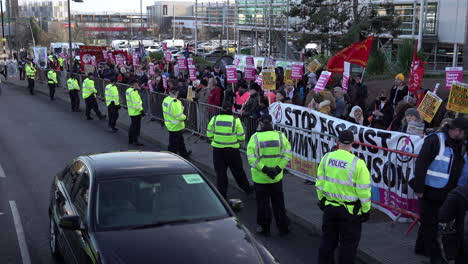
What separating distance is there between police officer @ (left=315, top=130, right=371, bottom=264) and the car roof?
152 centimetres

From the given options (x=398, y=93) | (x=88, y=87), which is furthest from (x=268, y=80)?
(x=88, y=87)

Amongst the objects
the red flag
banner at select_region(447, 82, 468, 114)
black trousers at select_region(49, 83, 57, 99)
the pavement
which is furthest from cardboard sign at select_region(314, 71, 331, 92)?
black trousers at select_region(49, 83, 57, 99)

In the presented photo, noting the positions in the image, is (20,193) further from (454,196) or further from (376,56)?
(376,56)

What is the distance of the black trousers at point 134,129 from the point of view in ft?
50.7

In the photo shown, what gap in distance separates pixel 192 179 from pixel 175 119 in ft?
23.5

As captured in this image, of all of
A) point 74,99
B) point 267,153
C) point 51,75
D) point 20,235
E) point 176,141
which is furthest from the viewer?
point 51,75

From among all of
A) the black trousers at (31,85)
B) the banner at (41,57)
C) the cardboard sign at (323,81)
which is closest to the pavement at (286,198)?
the cardboard sign at (323,81)

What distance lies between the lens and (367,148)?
9078 millimetres

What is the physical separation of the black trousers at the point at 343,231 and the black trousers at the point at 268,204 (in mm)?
1920

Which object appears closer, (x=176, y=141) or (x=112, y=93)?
(x=176, y=141)

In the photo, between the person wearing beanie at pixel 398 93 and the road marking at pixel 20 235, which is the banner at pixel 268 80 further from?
the road marking at pixel 20 235

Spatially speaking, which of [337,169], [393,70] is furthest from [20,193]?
[393,70]

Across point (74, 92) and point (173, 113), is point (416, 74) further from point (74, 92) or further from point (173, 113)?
point (74, 92)

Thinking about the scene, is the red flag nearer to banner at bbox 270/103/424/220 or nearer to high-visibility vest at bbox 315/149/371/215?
banner at bbox 270/103/424/220
